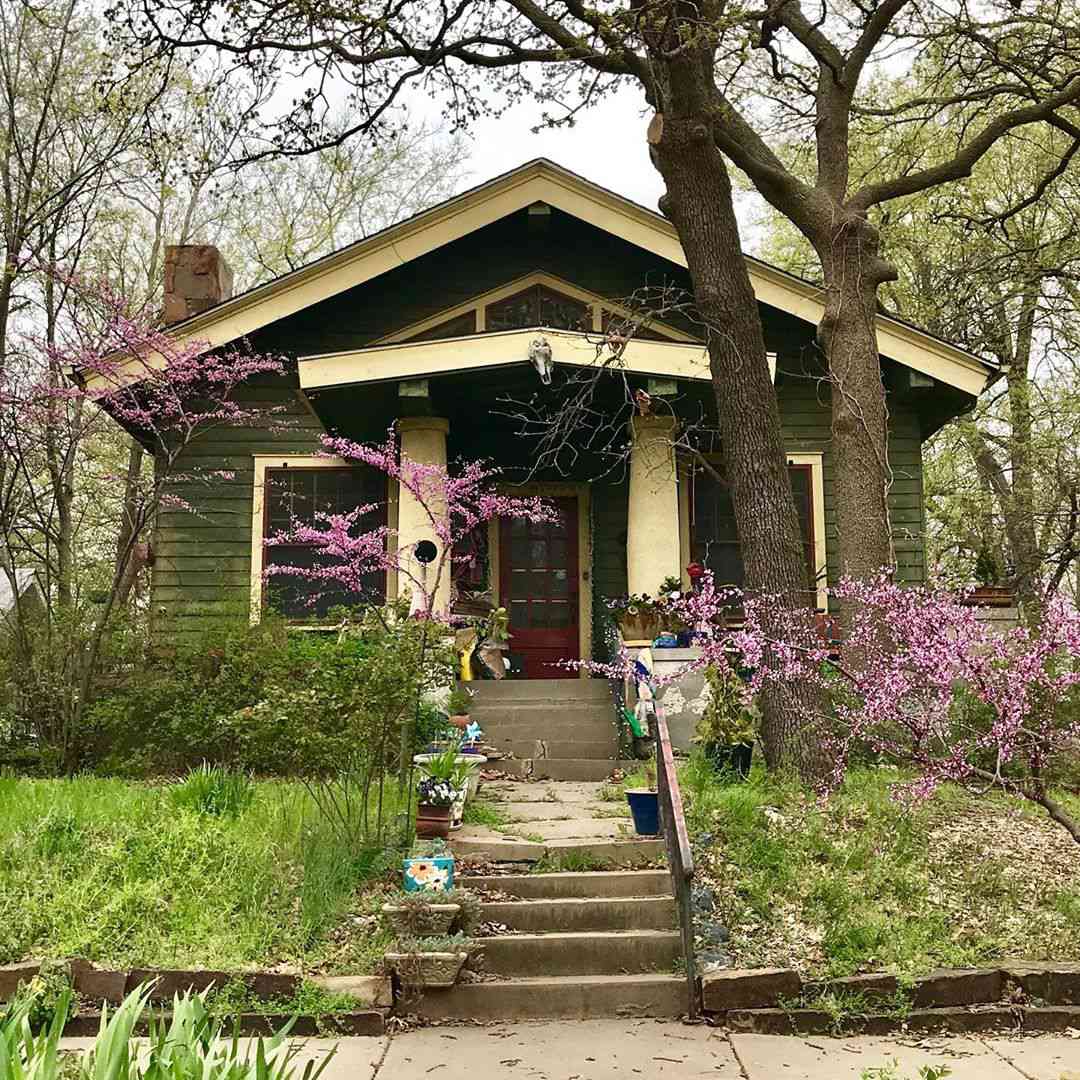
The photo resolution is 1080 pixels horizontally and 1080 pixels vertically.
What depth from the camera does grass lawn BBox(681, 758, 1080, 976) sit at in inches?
237

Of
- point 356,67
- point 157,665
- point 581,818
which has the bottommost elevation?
point 581,818

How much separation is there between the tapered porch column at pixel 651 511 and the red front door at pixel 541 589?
7.01 feet

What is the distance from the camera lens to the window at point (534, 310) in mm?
13281

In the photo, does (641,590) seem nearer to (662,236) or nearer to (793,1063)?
(662,236)

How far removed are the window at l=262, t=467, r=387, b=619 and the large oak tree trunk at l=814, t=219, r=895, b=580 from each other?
17.1 feet

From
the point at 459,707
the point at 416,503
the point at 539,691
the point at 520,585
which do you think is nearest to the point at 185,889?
the point at 459,707

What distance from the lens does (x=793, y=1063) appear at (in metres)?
5.02

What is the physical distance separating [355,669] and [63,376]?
19.1 feet

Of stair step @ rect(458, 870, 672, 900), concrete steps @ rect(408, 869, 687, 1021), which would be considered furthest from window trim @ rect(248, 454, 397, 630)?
concrete steps @ rect(408, 869, 687, 1021)

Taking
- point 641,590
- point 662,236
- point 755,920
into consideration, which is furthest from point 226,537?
point 755,920

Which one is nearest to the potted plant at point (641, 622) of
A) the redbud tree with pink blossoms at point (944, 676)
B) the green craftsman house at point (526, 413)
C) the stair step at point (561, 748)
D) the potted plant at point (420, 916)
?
the stair step at point (561, 748)

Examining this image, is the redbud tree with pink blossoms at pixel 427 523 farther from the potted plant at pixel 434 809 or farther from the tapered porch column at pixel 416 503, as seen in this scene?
the potted plant at pixel 434 809

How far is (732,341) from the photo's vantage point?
9.52 meters

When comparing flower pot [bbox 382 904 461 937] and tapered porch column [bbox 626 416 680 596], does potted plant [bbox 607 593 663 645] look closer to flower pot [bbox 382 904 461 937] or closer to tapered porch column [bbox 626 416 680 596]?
tapered porch column [bbox 626 416 680 596]
